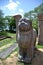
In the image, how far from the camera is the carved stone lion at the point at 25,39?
4.33 metres

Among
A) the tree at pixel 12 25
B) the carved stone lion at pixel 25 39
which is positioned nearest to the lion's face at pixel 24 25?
the carved stone lion at pixel 25 39

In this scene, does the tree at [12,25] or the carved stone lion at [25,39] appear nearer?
the carved stone lion at [25,39]

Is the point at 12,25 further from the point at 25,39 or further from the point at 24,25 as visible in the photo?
the point at 24,25

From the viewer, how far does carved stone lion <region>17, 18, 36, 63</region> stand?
4332 millimetres

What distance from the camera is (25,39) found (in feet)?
14.5

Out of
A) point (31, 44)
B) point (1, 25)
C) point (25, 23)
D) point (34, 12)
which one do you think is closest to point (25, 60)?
point (31, 44)

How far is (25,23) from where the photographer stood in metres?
4.32

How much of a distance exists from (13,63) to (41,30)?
466 cm

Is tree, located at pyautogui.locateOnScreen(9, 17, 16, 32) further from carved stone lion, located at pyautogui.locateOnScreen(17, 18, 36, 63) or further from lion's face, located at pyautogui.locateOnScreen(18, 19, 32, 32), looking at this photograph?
lion's face, located at pyautogui.locateOnScreen(18, 19, 32, 32)

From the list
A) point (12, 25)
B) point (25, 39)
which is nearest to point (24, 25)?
point (25, 39)

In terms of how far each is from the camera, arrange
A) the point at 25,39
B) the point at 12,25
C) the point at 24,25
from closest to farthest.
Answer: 1. the point at 24,25
2. the point at 25,39
3. the point at 12,25

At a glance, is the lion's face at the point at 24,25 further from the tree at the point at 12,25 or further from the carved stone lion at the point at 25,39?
the tree at the point at 12,25

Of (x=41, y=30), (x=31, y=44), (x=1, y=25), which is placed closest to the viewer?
(x=31, y=44)

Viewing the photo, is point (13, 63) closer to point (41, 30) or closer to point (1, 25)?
point (41, 30)
